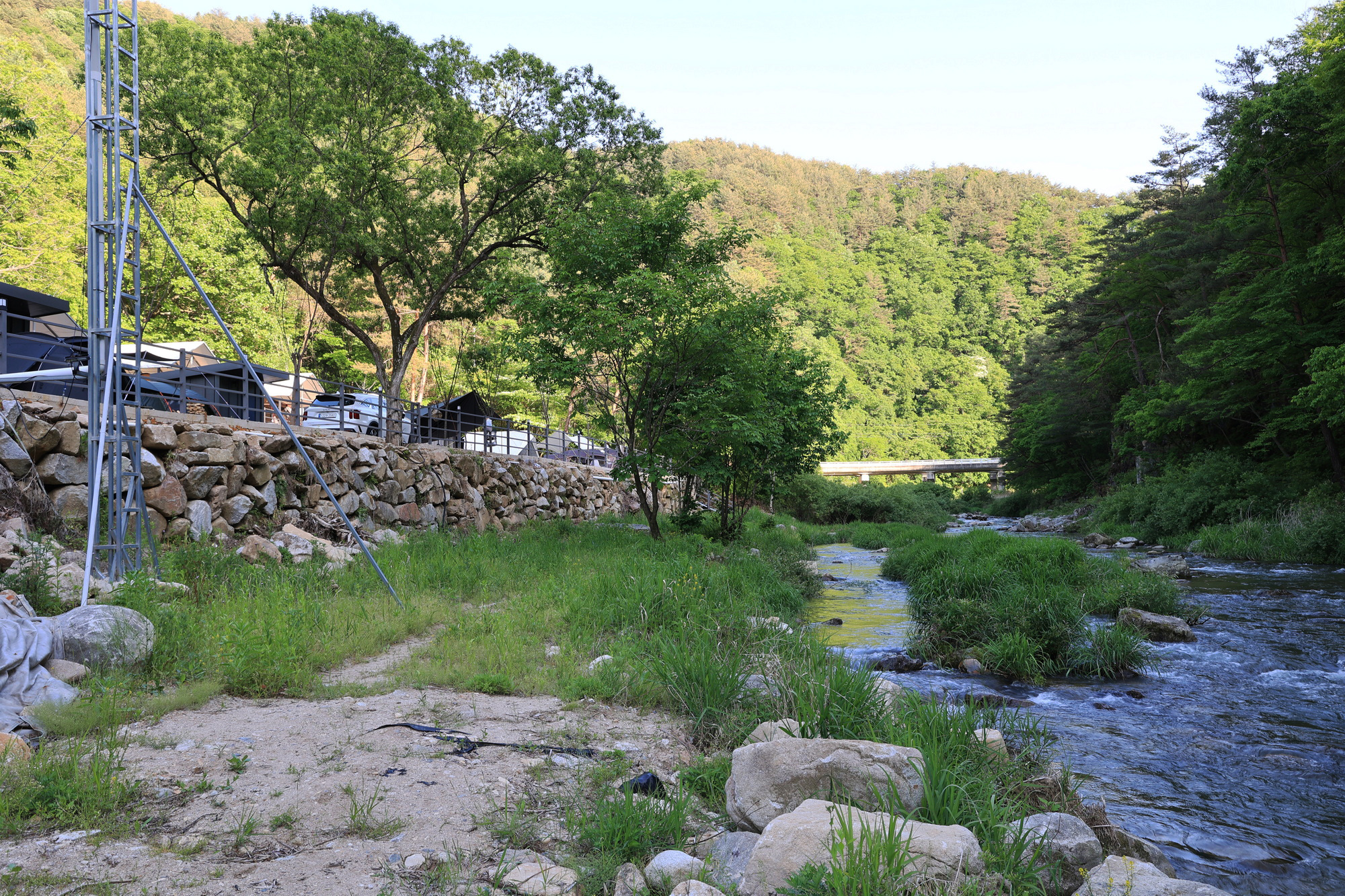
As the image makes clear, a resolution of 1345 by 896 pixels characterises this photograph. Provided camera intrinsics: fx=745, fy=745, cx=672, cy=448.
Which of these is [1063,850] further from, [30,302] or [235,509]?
[30,302]

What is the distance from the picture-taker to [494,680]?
5996mm

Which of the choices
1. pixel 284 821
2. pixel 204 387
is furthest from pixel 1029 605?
pixel 204 387

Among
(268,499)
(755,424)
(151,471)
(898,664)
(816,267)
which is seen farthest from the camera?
(816,267)

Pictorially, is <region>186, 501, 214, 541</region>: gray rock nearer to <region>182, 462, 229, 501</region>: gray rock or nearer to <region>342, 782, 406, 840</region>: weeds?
<region>182, 462, 229, 501</region>: gray rock

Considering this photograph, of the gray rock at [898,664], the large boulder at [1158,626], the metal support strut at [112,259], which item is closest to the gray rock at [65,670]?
the metal support strut at [112,259]

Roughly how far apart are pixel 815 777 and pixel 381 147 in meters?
18.9

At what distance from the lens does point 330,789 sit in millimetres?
3947

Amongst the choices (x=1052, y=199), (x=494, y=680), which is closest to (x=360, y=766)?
(x=494, y=680)

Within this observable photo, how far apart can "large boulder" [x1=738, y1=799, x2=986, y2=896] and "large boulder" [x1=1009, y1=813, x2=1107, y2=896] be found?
0.50 meters

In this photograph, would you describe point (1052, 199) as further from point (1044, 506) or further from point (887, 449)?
point (1044, 506)

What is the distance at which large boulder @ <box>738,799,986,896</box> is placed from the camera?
292cm

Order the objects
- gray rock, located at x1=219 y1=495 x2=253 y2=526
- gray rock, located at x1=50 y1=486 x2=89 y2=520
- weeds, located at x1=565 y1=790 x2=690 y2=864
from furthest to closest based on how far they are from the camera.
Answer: gray rock, located at x1=219 y1=495 x2=253 y2=526
gray rock, located at x1=50 y1=486 x2=89 y2=520
weeds, located at x1=565 y1=790 x2=690 y2=864

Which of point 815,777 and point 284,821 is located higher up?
point 815,777

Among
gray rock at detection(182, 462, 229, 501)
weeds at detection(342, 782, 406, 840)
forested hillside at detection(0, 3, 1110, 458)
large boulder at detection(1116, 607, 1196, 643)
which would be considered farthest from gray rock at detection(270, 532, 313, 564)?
large boulder at detection(1116, 607, 1196, 643)
